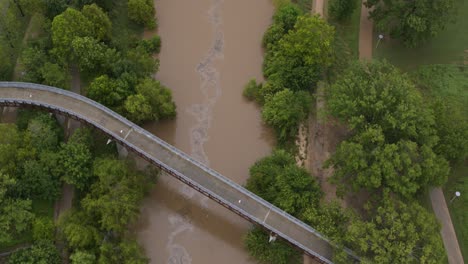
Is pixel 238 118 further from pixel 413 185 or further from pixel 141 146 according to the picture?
pixel 413 185

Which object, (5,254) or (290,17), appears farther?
(290,17)

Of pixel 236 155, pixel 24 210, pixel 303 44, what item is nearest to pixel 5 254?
pixel 24 210

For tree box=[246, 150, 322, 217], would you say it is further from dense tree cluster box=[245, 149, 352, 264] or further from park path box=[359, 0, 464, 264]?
park path box=[359, 0, 464, 264]

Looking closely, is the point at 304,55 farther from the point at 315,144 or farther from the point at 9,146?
the point at 9,146

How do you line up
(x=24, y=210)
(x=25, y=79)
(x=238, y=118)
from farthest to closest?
1. (x=238, y=118)
2. (x=25, y=79)
3. (x=24, y=210)

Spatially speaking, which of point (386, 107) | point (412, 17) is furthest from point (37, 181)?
point (412, 17)

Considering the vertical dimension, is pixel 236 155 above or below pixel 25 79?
above

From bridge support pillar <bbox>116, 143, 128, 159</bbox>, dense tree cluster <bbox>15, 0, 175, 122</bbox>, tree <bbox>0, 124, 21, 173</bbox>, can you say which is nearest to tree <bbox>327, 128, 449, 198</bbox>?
dense tree cluster <bbox>15, 0, 175, 122</bbox>
